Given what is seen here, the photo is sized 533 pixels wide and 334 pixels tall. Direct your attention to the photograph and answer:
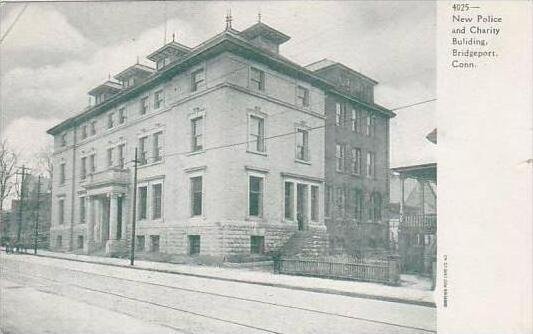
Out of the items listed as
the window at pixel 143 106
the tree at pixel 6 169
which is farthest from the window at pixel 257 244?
the tree at pixel 6 169

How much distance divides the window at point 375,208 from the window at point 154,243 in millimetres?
1828

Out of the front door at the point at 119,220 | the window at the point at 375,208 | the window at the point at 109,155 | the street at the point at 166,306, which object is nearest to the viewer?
the street at the point at 166,306

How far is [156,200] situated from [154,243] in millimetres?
374

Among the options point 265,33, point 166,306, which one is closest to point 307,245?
point 166,306

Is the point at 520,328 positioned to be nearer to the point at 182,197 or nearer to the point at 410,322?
the point at 410,322

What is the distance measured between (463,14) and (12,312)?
4530 millimetres

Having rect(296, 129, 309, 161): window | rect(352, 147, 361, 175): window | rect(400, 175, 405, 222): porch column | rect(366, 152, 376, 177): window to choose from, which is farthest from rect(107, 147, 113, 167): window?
rect(400, 175, 405, 222): porch column

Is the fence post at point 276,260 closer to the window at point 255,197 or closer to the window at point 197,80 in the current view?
the window at point 255,197

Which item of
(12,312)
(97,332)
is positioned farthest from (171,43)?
(12,312)

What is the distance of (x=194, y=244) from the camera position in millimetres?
3926

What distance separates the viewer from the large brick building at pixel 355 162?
147 inches

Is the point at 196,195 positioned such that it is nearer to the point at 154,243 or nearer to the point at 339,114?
the point at 154,243

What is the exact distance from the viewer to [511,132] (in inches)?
127

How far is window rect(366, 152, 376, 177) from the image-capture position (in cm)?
377
